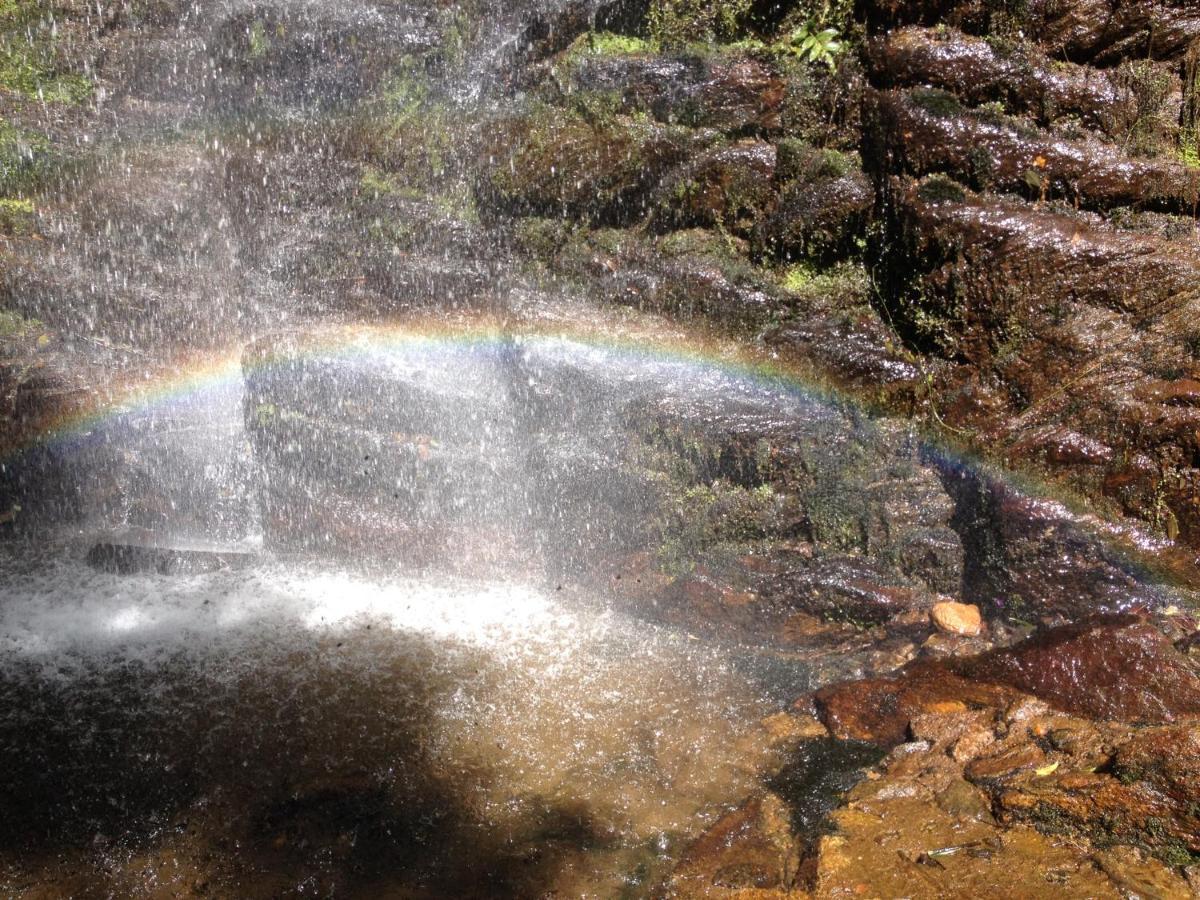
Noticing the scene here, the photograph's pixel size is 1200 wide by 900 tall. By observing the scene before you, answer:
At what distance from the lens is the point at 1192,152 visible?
19.4 ft

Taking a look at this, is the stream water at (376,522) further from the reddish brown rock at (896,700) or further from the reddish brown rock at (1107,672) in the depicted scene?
the reddish brown rock at (1107,672)

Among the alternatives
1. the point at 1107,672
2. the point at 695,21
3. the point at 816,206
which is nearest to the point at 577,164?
the point at 695,21

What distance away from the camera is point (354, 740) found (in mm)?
4953

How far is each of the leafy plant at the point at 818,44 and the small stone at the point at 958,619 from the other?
4550 mm

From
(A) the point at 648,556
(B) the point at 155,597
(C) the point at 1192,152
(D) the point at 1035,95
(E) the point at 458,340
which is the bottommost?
(B) the point at 155,597

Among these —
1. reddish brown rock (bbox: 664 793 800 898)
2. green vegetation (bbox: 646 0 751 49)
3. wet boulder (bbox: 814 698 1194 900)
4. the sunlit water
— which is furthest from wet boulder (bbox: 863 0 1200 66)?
reddish brown rock (bbox: 664 793 800 898)

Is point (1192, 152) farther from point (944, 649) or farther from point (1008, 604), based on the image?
point (944, 649)

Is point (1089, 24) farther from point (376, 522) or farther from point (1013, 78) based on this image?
point (376, 522)

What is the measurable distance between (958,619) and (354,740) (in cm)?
436

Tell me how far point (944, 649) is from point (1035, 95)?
171 inches

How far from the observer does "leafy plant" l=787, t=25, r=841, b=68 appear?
6.63 m

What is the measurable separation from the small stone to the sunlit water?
155cm

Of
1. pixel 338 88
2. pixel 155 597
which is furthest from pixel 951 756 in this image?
pixel 338 88

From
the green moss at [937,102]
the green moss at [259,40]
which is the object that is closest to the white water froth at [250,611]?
the green moss at [937,102]
